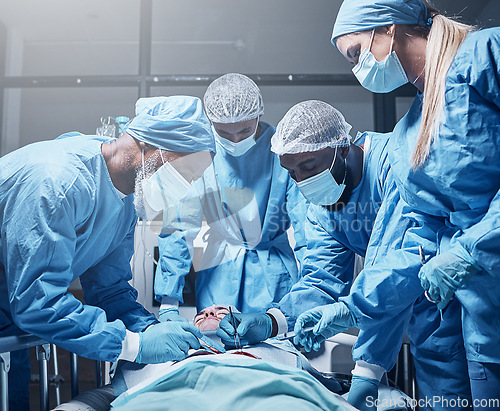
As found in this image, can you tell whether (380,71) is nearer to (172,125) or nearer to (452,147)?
(452,147)

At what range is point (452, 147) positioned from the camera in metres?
0.98

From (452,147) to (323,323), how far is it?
54 centimetres

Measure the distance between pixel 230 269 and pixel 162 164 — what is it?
59cm

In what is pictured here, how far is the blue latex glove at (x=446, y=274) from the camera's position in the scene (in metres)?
0.95

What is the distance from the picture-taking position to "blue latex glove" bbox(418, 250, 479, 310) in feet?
3.11

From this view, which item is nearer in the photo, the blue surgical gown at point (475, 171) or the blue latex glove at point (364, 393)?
the blue surgical gown at point (475, 171)

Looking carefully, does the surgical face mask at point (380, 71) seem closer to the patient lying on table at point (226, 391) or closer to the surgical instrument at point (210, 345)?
the patient lying on table at point (226, 391)

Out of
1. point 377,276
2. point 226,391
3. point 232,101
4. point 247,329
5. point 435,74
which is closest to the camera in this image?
point 226,391

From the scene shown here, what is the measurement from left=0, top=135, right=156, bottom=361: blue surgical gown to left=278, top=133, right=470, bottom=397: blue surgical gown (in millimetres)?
610

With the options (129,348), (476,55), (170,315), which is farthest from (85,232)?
(476,55)

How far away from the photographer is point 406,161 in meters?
1.12

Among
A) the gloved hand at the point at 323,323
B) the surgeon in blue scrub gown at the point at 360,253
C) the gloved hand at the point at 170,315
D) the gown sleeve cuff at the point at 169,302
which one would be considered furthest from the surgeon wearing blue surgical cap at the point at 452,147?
the gown sleeve cuff at the point at 169,302

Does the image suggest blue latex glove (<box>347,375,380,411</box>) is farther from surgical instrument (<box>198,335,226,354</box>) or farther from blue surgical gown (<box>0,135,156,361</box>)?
blue surgical gown (<box>0,135,156,361</box>)

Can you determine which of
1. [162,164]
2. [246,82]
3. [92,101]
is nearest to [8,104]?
[92,101]
